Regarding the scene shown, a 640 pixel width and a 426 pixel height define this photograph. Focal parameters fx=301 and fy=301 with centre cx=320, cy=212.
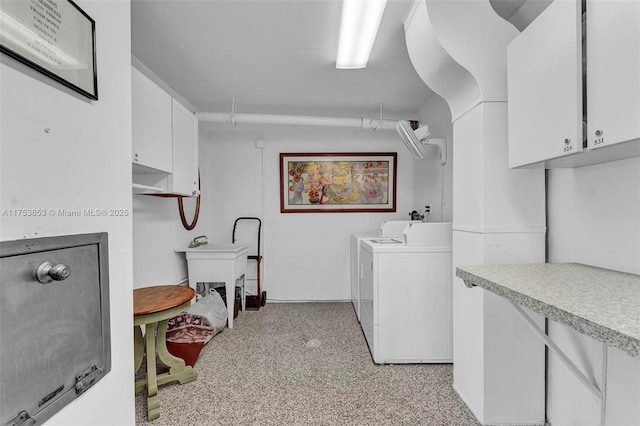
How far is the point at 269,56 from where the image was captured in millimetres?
2326

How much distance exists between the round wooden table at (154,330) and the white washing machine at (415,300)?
4.56 feet

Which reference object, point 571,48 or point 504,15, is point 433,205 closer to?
point 504,15

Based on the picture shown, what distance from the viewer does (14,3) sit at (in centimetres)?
79

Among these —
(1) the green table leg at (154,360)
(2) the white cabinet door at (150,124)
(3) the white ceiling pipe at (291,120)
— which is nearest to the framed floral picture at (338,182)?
(3) the white ceiling pipe at (291,120)

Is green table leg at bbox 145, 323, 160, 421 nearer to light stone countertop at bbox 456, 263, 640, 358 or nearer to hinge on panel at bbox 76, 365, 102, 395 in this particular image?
hinge on panel at bbox 76, 365, 102, 395

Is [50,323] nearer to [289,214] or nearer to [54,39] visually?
[54,39]

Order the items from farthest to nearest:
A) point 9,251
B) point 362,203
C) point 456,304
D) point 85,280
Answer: point 362,203 → point 456,304 → point 85,280 → point 9,251

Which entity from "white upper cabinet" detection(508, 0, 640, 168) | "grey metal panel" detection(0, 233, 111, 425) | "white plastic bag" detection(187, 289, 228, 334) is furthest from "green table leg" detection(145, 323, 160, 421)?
"white upper cabinet" detection(508, 0, 640, 168)

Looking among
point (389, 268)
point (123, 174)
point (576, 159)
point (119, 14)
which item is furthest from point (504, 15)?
point (123, 174)

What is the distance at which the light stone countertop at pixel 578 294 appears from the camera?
717 millimetres

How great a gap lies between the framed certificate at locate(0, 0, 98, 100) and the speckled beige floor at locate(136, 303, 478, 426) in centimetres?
178

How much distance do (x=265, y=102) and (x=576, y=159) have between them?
2.81 m

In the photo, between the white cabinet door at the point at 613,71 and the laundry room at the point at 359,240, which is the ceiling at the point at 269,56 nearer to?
the laundry room at the point at 359,240

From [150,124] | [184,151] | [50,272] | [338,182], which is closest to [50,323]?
[50,272]
